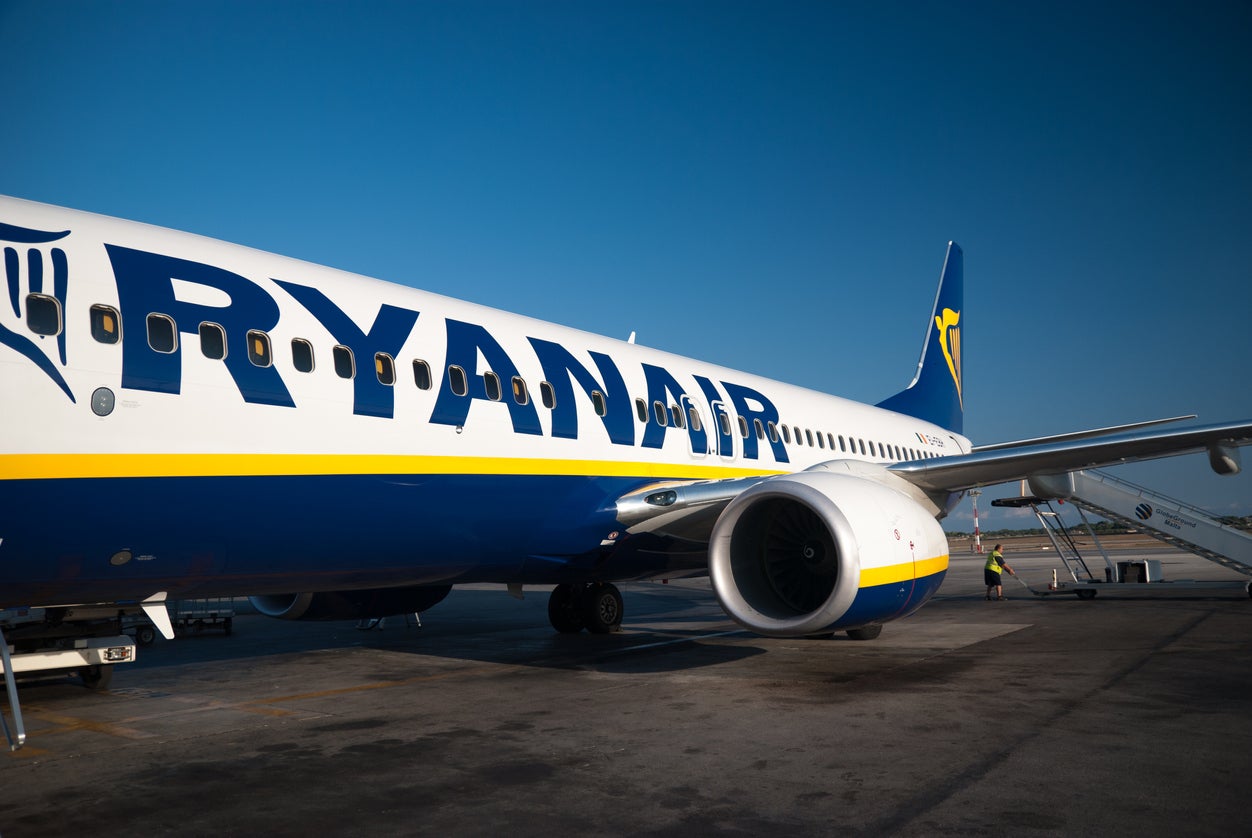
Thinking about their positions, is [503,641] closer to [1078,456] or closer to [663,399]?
[663,399]

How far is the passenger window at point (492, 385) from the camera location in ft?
28.0

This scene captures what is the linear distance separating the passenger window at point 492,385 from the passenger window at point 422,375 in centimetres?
68

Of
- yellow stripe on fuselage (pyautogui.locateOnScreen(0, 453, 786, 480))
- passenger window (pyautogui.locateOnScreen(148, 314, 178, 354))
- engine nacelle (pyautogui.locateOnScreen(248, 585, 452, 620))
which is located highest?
passenger window (pyautogui.locateOnScreen(148, 314, 178, 354))

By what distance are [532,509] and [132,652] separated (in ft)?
11.6

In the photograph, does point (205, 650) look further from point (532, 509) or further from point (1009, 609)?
point (1009, 609)

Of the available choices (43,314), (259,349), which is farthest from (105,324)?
(259,349)

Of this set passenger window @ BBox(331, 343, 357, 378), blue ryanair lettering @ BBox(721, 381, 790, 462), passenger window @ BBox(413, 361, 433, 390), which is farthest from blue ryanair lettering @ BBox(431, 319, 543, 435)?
blue ryanair lettering @ BBox(721, 381, 790, 462)

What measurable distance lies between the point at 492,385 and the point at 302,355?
2.06 metres

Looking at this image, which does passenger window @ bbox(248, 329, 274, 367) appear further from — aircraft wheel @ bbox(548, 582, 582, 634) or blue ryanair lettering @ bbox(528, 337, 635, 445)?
aircraft wheel @ bbox(548, 582, 582, 634)

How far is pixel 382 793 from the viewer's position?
502cm

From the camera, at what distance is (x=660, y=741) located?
20.3 feet

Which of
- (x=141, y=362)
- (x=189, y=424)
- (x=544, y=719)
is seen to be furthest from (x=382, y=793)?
(x=141, y=362)

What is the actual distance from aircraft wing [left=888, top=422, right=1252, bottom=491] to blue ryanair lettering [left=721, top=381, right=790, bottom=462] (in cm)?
207

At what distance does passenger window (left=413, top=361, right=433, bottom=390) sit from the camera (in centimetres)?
783
